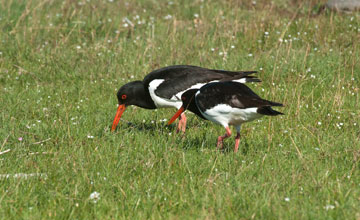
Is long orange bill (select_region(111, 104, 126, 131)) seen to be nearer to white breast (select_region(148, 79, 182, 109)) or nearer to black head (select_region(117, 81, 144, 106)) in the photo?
black head (select_region(117, 81, 144, 106))

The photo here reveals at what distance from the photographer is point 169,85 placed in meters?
7.23

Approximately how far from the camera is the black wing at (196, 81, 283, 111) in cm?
538

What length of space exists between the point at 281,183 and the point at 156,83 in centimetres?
312

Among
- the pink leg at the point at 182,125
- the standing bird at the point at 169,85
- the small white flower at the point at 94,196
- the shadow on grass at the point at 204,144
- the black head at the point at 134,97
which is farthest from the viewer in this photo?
the black head at the point at 134,97

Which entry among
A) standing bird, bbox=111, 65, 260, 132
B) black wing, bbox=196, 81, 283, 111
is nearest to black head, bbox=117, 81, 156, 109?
standing bird, bbox=111, 65, 260, 132

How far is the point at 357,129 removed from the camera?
6.35 metres

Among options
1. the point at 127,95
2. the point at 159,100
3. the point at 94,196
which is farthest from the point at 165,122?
the point at 94,196

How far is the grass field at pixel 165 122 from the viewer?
4.36 m

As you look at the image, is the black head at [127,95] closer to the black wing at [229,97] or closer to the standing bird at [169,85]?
the standing bird at [169,85]

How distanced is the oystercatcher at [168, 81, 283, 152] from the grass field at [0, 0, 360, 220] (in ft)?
1.29

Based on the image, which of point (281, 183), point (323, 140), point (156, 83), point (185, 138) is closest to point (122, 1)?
point (156, 83)

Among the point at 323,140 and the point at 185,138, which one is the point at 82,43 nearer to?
the point at 185,138

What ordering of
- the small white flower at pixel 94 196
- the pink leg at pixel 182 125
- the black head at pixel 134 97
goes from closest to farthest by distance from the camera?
the small white flower at pixel 94 196 < the pink leg at pixel 182 125 < the black head at pixel 134 97

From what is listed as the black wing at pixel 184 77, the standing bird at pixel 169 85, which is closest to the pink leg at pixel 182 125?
the standing bird at pixel 169 85
